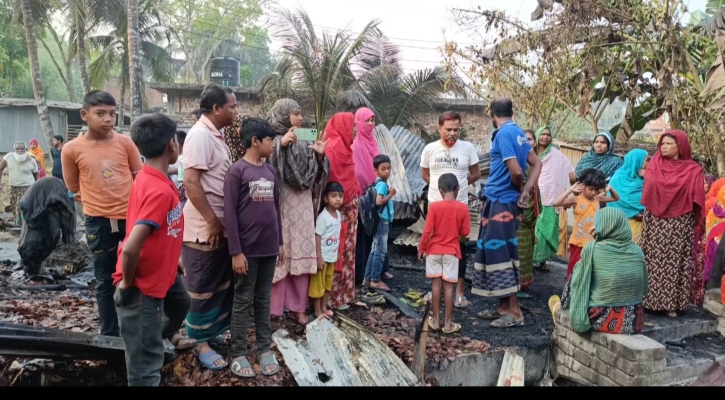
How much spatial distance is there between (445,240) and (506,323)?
41.1 inches

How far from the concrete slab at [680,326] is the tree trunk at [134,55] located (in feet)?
39.1

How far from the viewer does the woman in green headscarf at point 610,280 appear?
4.11 meters

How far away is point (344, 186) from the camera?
4660mm

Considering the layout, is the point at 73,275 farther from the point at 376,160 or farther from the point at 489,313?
the point at 489,313

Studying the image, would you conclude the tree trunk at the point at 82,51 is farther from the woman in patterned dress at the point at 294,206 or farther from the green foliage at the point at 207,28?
the woman in patterned dress at the point at 294,206

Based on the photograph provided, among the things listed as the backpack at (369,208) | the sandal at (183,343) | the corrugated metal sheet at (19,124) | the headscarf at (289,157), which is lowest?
the sandal at (183,343)

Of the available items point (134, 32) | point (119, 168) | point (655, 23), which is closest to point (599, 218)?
point (119, 168)

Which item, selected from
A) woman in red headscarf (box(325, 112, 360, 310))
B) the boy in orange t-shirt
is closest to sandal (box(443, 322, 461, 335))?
woman in red headscarf (box(325, 112, 360, 310))

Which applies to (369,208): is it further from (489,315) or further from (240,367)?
(240,367)

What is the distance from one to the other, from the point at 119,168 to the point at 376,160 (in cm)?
259

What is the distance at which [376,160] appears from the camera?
18.1ft

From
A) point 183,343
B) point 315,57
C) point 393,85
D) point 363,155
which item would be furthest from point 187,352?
point 393,85

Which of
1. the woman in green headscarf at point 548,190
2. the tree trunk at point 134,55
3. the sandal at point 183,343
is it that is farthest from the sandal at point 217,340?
the tree trunk at point 134,55

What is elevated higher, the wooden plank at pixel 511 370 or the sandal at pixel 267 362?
the sandal at pixel 267 362
